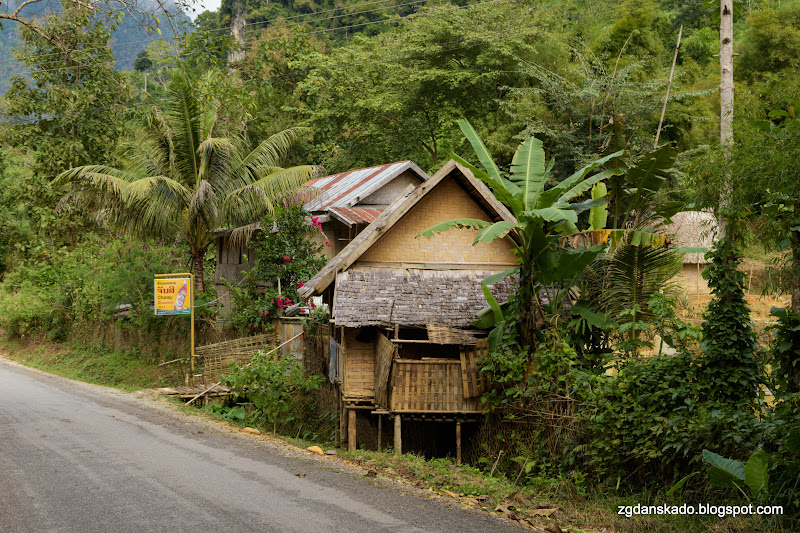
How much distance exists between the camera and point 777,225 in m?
7.43

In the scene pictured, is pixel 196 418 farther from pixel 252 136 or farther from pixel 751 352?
pixel 252 136

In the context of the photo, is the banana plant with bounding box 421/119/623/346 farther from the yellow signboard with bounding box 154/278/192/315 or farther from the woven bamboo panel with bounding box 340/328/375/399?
the yellow signboard with bounding box 154/278/192/315

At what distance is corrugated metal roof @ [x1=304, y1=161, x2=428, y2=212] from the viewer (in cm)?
2044

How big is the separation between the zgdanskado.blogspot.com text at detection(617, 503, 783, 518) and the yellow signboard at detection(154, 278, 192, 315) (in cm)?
1237

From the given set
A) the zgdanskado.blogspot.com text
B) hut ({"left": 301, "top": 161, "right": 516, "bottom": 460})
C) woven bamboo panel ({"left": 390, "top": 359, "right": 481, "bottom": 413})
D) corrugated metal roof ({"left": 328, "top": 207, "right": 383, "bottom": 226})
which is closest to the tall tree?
corrugated metal roof ({"left": 328, "top": 207, "right": 383, "bottom": 226})

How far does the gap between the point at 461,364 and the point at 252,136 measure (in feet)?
71.7

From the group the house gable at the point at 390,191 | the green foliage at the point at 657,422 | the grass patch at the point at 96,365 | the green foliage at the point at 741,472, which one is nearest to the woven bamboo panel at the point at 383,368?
the green foliage at the point at 657,422

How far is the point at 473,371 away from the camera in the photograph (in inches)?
457

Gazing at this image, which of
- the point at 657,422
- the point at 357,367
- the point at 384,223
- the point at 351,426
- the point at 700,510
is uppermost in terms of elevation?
the point at 384,223

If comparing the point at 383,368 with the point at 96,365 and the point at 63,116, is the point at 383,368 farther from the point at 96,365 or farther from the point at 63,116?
the point at 63,116

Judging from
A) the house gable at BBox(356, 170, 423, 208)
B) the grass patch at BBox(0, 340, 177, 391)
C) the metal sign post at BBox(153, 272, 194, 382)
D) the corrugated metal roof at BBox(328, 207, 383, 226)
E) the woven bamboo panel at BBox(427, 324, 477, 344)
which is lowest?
the grass patch at BBox(0, 340, 177, 391)

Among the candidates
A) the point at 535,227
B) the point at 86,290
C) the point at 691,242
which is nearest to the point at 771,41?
the point at 691,242

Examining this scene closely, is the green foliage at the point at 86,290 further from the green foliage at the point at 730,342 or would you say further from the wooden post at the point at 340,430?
the green foliage at the point at 730,342

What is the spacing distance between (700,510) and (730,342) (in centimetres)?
213
